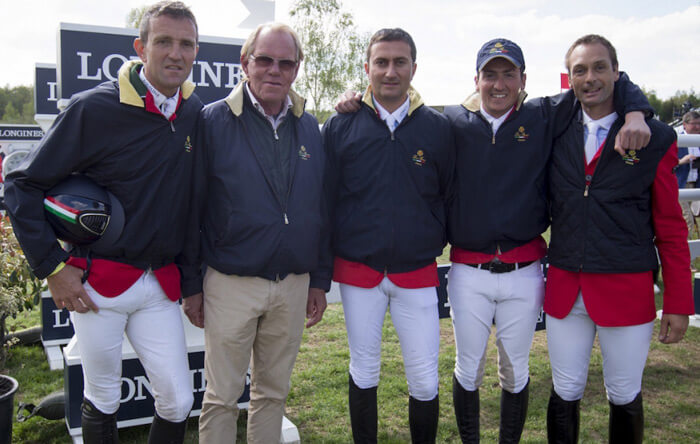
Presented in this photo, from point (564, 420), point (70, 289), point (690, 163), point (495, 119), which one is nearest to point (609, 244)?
point (495, 119)

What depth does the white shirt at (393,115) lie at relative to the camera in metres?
2.87

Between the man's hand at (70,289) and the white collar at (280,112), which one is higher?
the white collar at (280,112)

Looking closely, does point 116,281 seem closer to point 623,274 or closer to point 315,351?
point 623,274

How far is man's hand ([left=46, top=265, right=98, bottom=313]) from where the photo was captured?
230cm

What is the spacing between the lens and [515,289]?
9.37 feet

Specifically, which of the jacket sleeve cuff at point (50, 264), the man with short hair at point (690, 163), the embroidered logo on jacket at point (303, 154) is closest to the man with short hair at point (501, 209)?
the embroidered logo on jacket at point (303, 154)

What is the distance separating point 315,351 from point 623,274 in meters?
3.36

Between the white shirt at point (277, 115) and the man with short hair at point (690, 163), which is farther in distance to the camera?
the man with short hair at point (690, 163)

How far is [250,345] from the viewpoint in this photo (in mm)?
2697

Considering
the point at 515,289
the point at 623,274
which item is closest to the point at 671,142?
the point at 623,274

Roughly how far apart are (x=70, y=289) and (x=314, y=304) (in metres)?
1.17

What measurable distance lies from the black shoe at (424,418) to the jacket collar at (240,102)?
5.20 feet

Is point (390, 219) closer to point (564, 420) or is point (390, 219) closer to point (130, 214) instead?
point (130, 214)

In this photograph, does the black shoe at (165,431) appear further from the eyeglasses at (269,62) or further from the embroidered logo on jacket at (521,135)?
the embroidered logo on jacket at (521,135)
